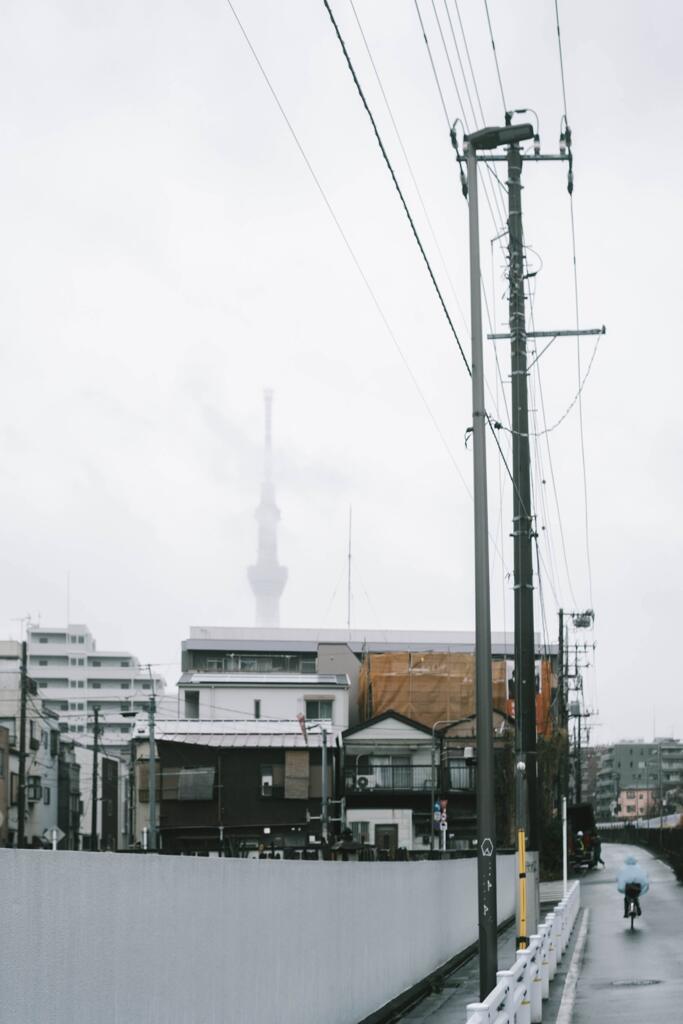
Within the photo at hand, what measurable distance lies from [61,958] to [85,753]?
9910cm

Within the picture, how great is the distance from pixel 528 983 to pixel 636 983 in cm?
586

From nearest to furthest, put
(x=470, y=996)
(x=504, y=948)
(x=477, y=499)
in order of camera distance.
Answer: (x=477, y=499) < (x=470, y=996) < (x=504, y=948)

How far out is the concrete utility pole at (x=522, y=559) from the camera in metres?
23.4

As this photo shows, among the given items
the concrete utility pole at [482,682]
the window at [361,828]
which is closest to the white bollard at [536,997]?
the concrete utility pole at [482,682]

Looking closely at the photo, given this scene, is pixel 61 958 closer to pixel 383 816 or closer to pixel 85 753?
pixel 383 816

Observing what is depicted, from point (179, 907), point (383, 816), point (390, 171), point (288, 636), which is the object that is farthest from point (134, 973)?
point (288, 636)

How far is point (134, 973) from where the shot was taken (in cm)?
777

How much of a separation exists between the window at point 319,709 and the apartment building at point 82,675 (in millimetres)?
60312

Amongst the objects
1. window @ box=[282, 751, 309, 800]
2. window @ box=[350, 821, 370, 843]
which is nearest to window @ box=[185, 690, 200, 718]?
window @ box=[282, 751, 309, 800]

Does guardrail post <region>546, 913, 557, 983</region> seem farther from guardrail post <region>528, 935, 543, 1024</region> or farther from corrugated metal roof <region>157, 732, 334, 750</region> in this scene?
corrugated metal roof <region>157, 732, 334, 750</region>

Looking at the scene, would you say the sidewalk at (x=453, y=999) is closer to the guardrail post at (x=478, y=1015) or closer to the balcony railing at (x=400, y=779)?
the guardrail post at (x=478, y=1015)

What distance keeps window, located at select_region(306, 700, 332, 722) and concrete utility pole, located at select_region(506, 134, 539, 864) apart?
5306 centimetres

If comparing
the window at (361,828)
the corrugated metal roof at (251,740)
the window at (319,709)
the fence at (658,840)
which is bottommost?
the fence at (658,840)

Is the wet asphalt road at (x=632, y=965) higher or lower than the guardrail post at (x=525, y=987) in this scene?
lower
